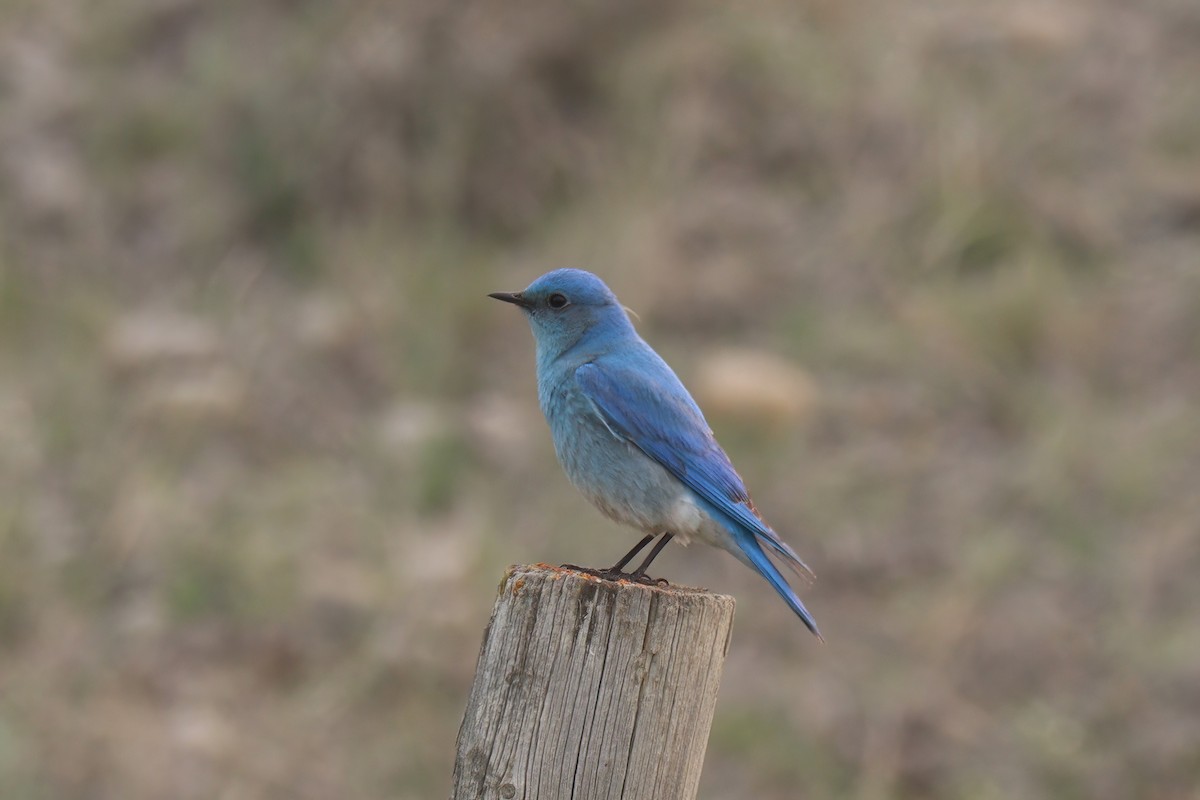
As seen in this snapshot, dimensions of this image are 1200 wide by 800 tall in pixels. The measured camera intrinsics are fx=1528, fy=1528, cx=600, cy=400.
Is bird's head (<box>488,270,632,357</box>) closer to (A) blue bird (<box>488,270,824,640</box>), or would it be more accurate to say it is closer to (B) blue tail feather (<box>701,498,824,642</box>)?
(A) blue bird (<box>488,270,824,640</box>)

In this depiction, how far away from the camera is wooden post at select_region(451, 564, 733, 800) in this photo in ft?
9.04

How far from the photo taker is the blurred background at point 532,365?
7.05 meters

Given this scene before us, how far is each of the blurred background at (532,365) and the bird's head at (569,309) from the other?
116 inches

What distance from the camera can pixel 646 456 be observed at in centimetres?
415

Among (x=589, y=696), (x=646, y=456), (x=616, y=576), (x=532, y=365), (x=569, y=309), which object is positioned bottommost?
(x=589, y=696)

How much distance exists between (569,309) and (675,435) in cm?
57

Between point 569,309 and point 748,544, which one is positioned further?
point 569,309

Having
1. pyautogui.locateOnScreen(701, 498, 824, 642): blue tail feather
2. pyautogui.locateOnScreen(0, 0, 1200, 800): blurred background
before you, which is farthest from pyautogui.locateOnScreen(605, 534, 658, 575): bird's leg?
pyautogui.locateOnScreen(0, 0, 1200, 800): blurred background

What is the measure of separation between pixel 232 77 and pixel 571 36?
7.72 feet

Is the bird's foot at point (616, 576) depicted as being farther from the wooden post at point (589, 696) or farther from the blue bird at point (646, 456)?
the blue bird at point (646, 456)

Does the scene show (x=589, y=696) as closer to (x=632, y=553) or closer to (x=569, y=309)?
(x=632, y=553)

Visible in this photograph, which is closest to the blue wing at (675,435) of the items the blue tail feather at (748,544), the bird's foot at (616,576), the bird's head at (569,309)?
the blue tail feather at (748,544)

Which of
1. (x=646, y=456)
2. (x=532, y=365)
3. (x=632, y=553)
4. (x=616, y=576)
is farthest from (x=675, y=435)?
(x=532, y=365)

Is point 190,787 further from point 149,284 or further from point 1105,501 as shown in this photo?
point 1105,501
